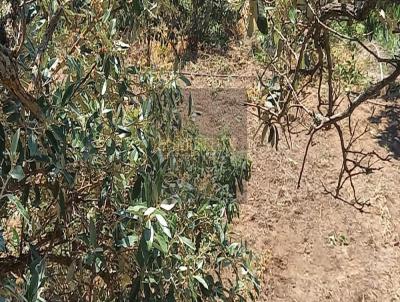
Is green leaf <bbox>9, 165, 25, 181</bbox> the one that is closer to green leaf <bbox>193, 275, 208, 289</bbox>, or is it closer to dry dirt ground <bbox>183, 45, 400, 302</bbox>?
green leaf <bbox>193, 275, 208, 289</bbox>

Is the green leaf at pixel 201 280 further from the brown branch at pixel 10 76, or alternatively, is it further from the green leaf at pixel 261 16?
the green leaf at pixel 261 16

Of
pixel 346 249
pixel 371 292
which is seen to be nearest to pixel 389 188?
pixel 346 249

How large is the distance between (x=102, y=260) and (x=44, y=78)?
0.55m

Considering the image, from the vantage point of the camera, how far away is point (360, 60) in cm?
539

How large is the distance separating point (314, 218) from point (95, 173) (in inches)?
95.2

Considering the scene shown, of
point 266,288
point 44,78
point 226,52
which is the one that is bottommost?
point 266,288

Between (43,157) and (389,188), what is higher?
(43,157)

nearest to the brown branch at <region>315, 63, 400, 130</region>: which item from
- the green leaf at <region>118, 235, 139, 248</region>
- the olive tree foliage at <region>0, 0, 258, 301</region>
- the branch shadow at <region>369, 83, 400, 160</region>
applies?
the olive tree foliage at <region>0, 0, 258, 301</region>

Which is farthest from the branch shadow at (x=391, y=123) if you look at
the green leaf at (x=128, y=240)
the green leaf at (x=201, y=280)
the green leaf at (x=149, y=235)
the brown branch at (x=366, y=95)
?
the green leaf at (x=149, y=235)

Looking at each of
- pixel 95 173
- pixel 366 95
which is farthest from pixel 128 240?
pixel 366 95

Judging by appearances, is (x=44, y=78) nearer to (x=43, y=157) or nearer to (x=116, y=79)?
(x=116, y=79)

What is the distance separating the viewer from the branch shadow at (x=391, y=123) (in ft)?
15.3

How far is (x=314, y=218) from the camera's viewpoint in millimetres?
4070

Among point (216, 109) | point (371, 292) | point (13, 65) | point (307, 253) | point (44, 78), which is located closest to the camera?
point (13, 65)
